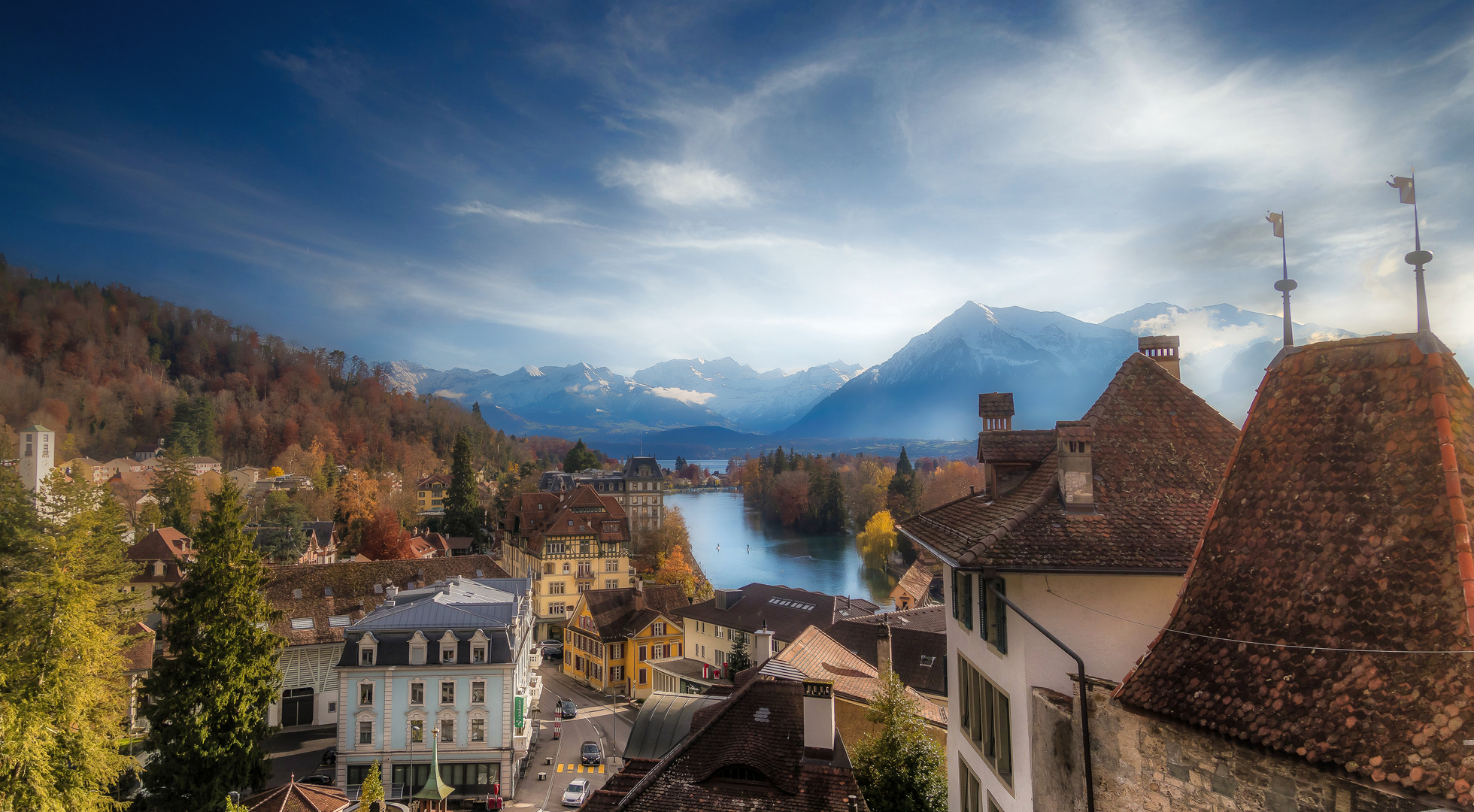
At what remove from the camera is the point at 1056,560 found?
8.73 metres

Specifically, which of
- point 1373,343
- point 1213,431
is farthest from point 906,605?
point 1373,343

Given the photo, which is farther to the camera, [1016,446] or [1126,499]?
[1016,446]

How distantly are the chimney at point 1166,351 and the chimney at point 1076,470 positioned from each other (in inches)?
117

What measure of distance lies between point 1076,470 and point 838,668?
53.6 feet

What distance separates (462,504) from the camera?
8162 cm

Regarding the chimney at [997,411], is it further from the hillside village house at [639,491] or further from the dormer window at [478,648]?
the hillside village house at [639,491]

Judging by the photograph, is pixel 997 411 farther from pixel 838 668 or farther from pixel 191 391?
pixel 191 391

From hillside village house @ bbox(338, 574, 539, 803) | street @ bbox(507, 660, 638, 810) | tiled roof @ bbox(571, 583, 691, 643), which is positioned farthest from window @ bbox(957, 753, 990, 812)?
tiled roof @ bbox(571, 583, 691, 643)

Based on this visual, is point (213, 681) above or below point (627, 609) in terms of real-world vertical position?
A: above

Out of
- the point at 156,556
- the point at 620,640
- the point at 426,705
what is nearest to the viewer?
the point at 426,705

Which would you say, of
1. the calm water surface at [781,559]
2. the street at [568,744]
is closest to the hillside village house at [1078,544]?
the street at [568,744]

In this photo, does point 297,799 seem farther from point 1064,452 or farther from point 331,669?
point 1064,452

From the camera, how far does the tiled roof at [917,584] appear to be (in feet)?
188

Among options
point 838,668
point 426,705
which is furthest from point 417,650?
point 838,668
